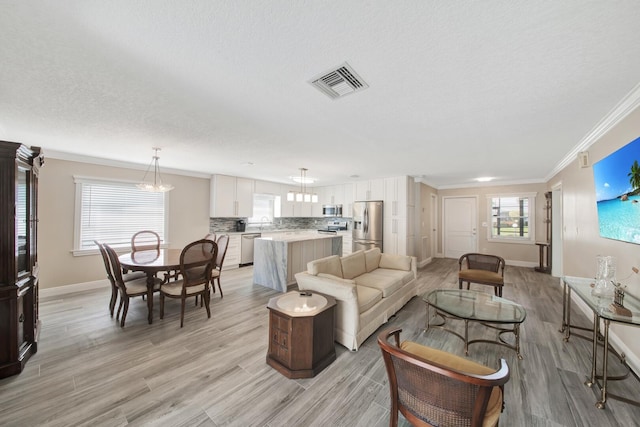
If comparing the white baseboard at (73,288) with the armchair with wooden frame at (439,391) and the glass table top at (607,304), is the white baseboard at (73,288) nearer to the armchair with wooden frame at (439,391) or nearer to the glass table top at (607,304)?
the armchair with wooden frame at (439,391)

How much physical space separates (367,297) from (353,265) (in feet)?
2.83

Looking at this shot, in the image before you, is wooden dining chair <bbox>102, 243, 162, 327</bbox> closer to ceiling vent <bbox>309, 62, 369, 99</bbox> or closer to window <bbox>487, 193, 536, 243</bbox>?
ceiling vent <bbox>309, 62, 369, 99</bbox>

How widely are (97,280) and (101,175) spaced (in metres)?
2.01

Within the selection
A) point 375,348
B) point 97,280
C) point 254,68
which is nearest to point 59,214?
point 97,280

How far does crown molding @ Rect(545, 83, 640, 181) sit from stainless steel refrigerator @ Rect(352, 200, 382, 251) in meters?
3.79

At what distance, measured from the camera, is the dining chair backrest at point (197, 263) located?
3.03 metres

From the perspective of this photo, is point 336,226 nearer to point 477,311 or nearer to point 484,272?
point 484,272

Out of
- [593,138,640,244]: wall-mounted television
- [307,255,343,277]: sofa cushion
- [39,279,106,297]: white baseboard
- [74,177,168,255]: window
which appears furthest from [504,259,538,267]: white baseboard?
[39,279,106,297]: white baseboard

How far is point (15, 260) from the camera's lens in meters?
2.06

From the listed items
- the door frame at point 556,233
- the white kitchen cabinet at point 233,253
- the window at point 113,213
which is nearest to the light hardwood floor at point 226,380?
the window at point 113,213

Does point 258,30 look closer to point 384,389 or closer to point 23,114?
point 384,389

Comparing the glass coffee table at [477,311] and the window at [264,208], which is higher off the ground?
the window at [264,208]

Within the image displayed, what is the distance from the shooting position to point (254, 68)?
1.66 m

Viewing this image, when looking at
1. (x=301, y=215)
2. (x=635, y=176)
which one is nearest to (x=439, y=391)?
(x=635, y=176)
